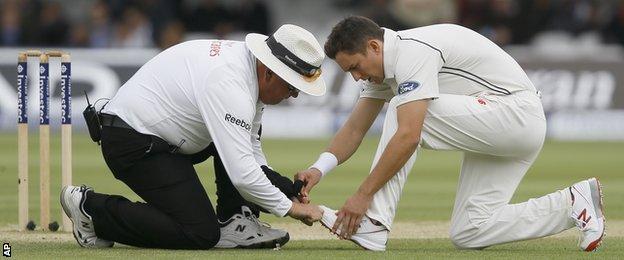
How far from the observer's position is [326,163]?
719cm

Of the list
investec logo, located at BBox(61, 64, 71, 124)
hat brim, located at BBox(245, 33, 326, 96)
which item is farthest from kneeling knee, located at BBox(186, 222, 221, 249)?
investec logo, located at BBox(61, 64, 71, 124)

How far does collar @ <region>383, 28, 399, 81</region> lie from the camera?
21.8 ft

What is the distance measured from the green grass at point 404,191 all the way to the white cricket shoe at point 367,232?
0.09 metres

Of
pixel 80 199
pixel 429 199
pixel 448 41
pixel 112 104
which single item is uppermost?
pixel 448 41

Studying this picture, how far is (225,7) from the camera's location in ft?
69.1

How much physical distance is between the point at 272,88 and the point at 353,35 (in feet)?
1.61

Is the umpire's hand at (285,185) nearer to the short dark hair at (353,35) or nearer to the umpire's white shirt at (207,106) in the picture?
the umpire's white shirt at (207,106)

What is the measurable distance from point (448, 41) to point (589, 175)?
6.69 metres

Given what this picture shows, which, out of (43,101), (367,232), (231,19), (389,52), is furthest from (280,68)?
(231,19)

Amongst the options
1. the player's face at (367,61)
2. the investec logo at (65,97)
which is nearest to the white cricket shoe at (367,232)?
the player's face at (367,61)

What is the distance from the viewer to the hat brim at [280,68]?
6555 millimetres

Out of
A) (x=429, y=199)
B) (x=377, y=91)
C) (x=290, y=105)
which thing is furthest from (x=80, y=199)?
(x=290, y=105)

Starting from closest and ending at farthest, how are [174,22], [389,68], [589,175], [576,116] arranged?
[389,68]
[589,175]
[576,116]
[174,22]

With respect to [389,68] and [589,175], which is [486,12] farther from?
[389,68]
